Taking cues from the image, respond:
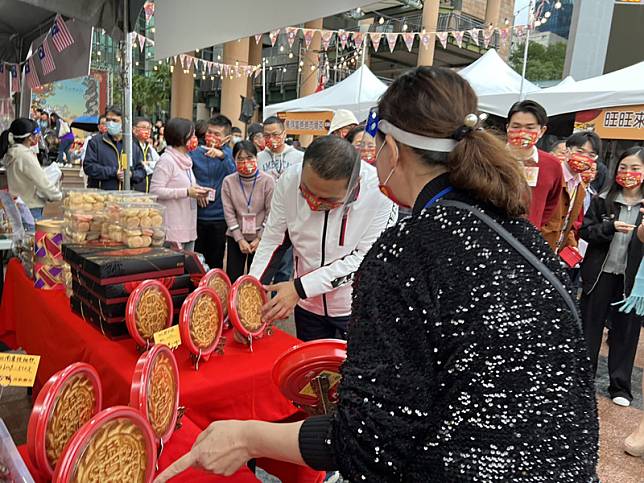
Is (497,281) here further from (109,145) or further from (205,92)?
(205,92)

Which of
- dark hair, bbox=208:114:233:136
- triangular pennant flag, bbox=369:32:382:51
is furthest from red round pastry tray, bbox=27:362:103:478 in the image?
triangular pennant flag, bbox=369:32:382:51

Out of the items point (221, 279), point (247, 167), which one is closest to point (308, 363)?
point (221, 279)

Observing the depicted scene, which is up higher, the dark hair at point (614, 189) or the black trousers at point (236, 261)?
the dark hair at point (614, 189)

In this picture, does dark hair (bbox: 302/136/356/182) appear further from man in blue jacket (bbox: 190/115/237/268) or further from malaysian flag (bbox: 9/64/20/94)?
malaysian flag (bbox: 9/64/20/94)

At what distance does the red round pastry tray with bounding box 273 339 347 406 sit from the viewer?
3.62ft

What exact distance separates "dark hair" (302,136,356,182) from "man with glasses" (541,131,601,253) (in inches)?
75.9

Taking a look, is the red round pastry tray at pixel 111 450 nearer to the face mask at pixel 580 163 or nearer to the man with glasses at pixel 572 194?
the man with glasses at pixel 572 194

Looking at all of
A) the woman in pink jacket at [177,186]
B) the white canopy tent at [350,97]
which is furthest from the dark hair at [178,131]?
the white canopy tent at [350,97]

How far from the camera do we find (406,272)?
0.70 m

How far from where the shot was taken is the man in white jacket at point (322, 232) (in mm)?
1604

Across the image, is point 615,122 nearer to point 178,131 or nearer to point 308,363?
point 178,131

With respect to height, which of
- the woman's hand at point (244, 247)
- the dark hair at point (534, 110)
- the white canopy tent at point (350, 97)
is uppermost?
the white canopy tent at point (350, 97)

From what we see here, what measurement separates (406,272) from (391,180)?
9.4 inches

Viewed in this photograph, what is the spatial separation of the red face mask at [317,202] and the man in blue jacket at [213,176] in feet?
7.76
